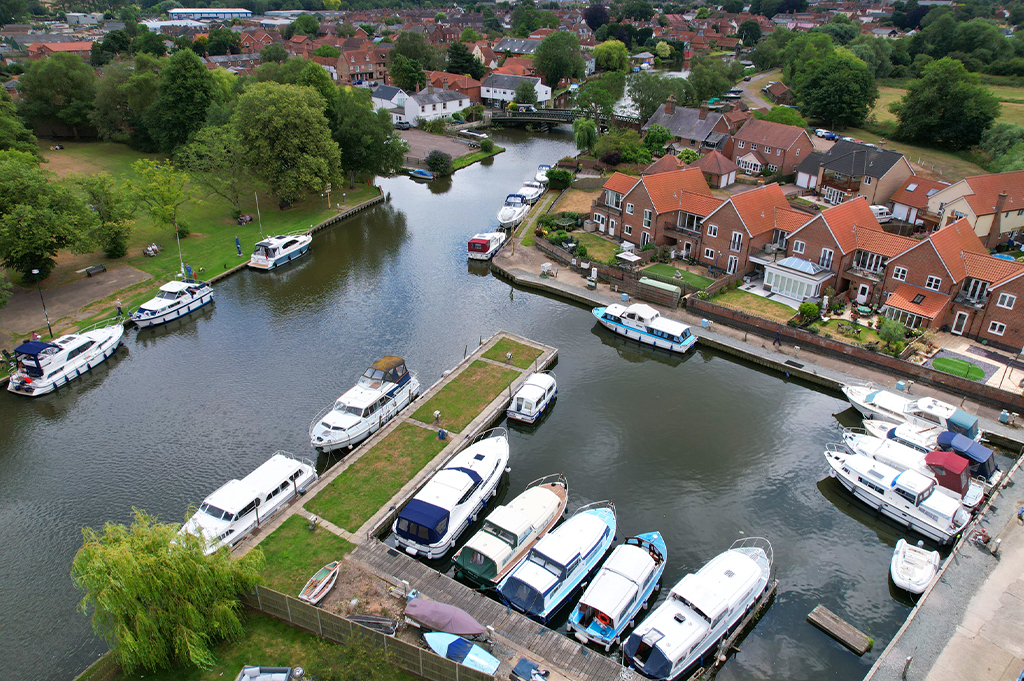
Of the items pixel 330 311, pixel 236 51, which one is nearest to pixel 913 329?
pixel 330 311

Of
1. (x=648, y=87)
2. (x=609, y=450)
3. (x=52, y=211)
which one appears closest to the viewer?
(x=609, y=450)

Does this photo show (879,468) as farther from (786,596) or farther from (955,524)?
(786,596)

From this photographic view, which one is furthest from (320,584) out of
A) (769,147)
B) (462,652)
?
(769,147)

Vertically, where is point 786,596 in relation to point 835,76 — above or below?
below

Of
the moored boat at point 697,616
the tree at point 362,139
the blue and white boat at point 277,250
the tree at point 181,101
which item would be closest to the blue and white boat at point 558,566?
the moored boat at point 697,616

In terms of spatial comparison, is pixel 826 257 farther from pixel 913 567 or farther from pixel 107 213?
pixel 107 213

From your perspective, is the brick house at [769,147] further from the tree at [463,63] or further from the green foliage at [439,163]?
the tree at [463,63]

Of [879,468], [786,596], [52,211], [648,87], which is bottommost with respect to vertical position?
[786,596]
